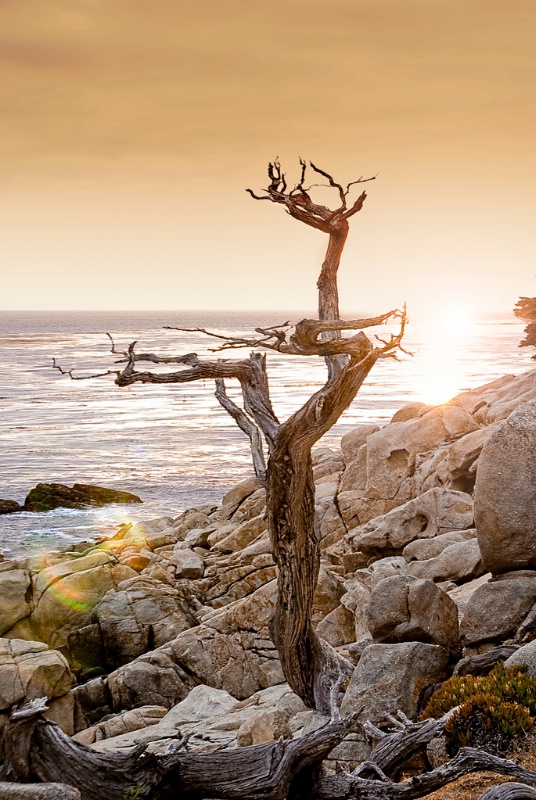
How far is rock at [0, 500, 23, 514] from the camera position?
129 feet

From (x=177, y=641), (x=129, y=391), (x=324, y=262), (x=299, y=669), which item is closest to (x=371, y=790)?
(x=299, y=669)

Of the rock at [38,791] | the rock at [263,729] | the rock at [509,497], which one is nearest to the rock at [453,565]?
the rock at [509,497]

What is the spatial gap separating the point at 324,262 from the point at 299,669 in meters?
7.24

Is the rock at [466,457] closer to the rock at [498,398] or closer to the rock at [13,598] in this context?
the rock at [498,398]

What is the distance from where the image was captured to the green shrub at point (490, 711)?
10.0 metres

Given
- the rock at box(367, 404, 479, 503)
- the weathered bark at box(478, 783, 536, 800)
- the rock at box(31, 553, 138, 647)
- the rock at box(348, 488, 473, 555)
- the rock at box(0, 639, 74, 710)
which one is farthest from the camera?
the rock at box(367, 404, 479, 503)

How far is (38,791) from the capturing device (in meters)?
7.02

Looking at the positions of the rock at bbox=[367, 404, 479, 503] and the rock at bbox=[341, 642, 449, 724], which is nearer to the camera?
the rock at bbox=[341, 642, 449, 724]

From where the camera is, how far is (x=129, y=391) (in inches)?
3745

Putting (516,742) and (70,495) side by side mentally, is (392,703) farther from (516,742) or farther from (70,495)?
(70,495)

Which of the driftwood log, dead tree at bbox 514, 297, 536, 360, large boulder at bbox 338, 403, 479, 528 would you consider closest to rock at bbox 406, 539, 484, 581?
large boulder at bbox 338, 403, 479, 528

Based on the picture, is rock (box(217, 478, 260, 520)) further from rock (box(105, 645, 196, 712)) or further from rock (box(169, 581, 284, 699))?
rock (box(105, 645, 196, 712))

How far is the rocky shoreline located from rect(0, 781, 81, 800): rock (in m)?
1.76

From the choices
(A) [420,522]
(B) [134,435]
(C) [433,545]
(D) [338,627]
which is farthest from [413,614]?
(B) [134,435]
